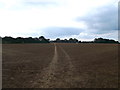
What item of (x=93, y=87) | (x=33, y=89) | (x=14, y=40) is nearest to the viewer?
(x=33, y=89)

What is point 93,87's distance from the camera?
394 inches

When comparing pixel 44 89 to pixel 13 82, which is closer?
pixel 44 89

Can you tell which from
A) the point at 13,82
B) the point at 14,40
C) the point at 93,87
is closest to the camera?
the point at 93,87

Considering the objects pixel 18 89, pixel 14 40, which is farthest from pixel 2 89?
pixel 14 40

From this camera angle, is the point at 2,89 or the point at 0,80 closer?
the point at 2,89

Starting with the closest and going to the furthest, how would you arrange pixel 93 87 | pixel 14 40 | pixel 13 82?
1. pixel 93 87
2. pixel 13 82
3. pixel 14 40

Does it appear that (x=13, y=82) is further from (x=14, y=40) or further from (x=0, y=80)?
(x=14, y=40)

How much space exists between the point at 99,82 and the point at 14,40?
612ft

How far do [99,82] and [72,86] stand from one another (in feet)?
6.54

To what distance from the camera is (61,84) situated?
1052 centimetres

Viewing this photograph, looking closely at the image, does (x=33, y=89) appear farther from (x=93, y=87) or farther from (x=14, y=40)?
(x=14, y=40)

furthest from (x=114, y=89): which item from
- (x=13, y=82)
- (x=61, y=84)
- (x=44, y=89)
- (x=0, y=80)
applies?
(x=0, y=80)

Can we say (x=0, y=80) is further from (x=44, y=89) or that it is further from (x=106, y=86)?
(x=106, y=86)

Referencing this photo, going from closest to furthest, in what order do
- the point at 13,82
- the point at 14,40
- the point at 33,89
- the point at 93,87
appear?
the point at 33,89 → the point at 93,87 → the point at 13,82 → the point at 14,40
